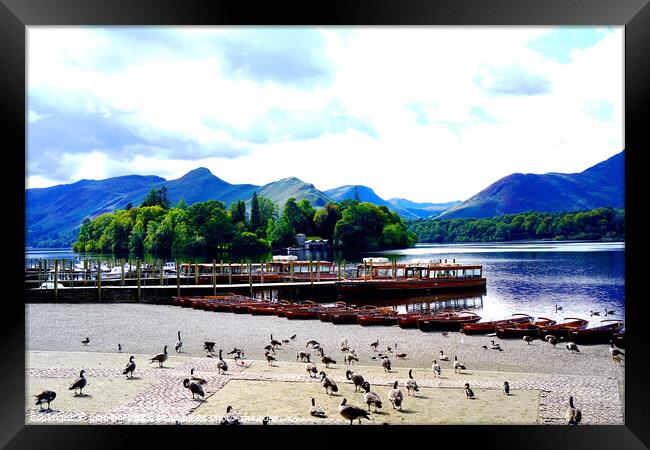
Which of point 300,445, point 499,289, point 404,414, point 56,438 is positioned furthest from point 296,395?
point 499,289

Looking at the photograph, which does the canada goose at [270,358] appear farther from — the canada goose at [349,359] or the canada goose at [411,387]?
the canada goose at [411,387]

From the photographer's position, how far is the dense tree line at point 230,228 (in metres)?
40.2

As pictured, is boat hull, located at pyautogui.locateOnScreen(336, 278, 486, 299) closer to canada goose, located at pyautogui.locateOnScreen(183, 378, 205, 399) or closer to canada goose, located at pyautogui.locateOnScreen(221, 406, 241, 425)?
canada goose, located at pyautogui.locateOnScreen(183, 378, 205, 399)

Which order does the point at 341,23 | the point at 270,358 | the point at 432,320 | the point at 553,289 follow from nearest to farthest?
the point at 341,23 < the point at 270,358 < the point at 432,320 < the point at 553,289

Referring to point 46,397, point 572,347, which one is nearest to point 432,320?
point 572,347

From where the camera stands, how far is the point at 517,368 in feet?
29.2

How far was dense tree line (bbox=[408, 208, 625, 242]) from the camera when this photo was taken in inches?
1929

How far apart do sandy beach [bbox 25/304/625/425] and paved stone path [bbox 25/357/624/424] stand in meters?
0.01

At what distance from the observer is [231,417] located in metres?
5.29

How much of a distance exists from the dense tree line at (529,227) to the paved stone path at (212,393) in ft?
134

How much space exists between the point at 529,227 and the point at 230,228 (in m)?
29.8

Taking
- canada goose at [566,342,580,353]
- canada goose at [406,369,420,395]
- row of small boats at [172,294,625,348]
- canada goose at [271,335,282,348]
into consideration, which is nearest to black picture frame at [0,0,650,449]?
canada goose at [406,369,420,395]

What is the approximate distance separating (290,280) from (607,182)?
44.5m

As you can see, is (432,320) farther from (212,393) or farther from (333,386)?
(212,393)
